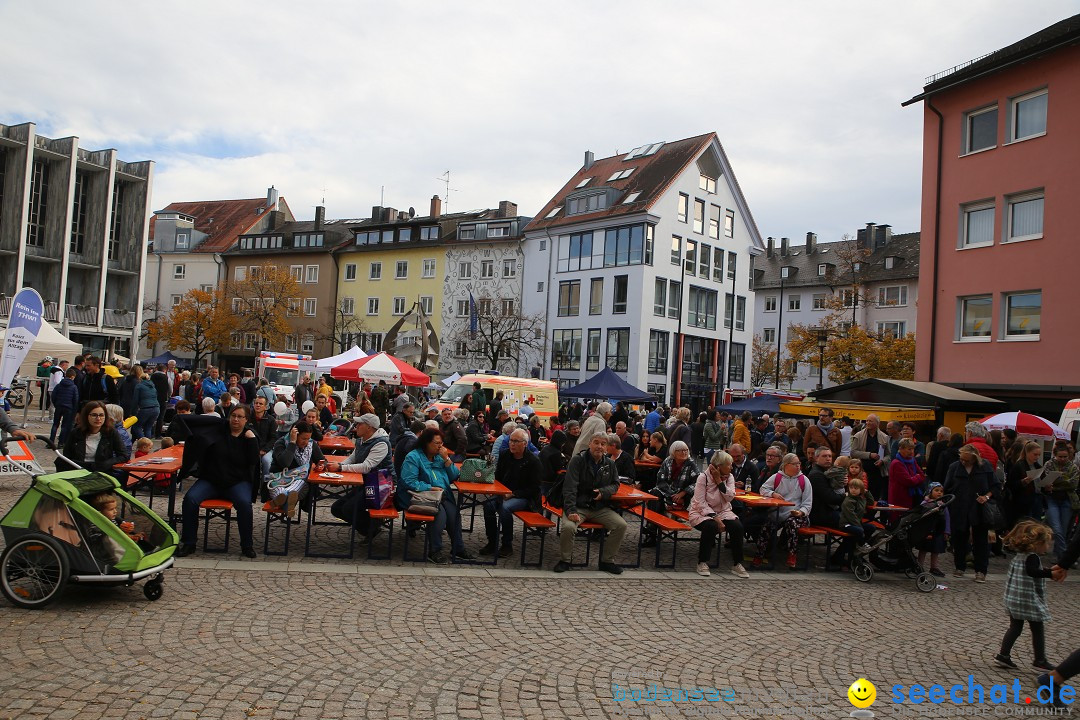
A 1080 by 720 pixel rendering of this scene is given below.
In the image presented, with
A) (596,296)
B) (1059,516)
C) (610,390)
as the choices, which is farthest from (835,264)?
(1059,516)

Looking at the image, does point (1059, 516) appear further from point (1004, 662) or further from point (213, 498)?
point (213, 498)

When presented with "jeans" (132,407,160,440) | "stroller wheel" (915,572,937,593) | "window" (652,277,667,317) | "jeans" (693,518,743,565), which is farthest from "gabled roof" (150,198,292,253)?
"stroller wheel" (915,572,937,593)

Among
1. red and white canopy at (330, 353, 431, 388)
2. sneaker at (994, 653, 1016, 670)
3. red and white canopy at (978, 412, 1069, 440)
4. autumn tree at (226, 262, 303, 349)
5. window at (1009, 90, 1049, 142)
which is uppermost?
window at (1009, 90, 1049, 142)

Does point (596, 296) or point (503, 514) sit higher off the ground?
point (596, 296)

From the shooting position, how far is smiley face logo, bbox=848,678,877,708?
537cm

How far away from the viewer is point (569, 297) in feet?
158

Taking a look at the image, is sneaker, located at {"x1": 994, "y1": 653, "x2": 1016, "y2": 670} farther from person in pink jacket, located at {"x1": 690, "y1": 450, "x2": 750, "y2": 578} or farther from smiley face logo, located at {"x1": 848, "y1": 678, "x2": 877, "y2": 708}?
person in pink jacket, located at {"x1": 690, "y1": 450, "x2": 750, "y2": 578}

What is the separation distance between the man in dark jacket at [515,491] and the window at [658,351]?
36.2 meters

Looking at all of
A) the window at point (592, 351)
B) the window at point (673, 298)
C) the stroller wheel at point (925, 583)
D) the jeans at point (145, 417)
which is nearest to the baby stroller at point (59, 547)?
the stroller wheel at point (925, 583)

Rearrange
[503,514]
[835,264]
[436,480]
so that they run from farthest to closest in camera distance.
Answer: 1. [835,264]
2. [503,514]
3. [436,480]

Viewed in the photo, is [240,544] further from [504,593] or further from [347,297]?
[347,297]

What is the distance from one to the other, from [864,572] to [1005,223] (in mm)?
15369

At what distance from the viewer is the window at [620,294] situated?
45.4 metres

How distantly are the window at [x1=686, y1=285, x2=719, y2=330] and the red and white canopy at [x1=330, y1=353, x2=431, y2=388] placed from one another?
28.9 m
